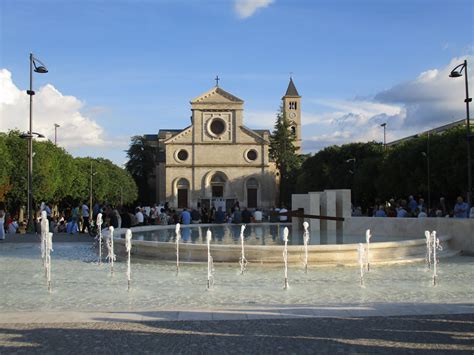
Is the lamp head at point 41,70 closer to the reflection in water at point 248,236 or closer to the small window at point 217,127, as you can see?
the reflection in water at point 248,236

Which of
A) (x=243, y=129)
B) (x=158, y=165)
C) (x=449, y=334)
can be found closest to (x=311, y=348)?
(x=449, y=334)

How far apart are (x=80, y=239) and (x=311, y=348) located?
51.3 ft

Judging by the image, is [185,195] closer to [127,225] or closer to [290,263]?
[127,225]

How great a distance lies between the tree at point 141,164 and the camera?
90.9 m

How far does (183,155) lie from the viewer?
68.4m

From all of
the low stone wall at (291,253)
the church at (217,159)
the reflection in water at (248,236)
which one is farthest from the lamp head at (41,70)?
the church at (217,159)

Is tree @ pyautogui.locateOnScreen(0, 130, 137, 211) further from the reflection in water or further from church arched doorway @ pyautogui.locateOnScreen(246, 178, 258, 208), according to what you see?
the reflection in water

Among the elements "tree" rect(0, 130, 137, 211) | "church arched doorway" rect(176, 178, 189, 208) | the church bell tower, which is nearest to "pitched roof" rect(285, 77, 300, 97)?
the church bell tower

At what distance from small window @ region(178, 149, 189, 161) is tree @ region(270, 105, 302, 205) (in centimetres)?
1586

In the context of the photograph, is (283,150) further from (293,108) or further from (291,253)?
(291,253)

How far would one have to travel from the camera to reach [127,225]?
17234mm

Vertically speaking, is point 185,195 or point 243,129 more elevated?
point 243,129

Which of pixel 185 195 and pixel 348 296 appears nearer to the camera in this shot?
pixel 348 296

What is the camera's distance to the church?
67.9 metres
